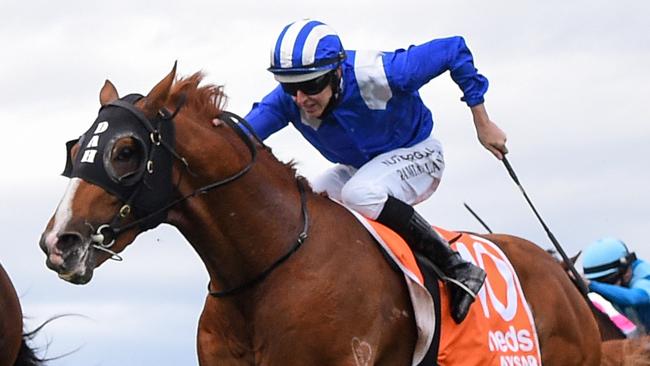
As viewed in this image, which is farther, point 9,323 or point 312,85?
point 9,323

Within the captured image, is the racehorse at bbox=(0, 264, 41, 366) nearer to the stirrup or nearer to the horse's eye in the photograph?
the stirrup

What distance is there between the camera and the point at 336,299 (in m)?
8.59

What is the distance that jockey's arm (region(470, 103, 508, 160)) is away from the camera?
977 centimetres

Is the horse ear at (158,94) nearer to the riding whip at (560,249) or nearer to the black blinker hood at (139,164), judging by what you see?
the black blinker hood at (139,164)

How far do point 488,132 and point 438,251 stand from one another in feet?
2.64

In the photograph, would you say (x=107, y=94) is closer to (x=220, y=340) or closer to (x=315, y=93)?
(x=315, y=93)

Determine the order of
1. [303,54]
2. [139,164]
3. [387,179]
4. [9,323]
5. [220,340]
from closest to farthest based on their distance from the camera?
[139,164] → [220,340] → [303,54] → [387,179] → [9,323]

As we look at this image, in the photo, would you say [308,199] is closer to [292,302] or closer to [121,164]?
[292,302]

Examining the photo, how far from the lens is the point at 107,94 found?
861 cm

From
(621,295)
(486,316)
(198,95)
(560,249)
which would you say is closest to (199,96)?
(198,95)

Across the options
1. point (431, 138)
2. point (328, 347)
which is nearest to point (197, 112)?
point (328, 347)

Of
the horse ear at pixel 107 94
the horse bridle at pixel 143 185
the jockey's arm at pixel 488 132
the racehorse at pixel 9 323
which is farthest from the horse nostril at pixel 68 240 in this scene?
the racehorse at pixel 9 323

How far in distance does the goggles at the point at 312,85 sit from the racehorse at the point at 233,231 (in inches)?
19.0

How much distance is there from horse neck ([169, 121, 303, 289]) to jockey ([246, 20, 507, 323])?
67cm
